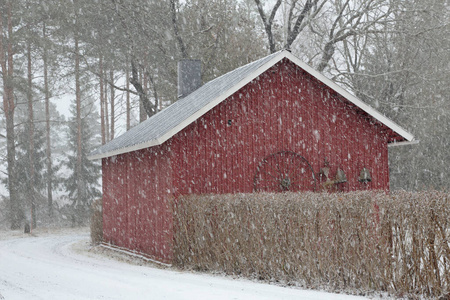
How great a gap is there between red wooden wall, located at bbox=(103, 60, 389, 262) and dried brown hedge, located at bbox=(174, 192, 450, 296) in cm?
149

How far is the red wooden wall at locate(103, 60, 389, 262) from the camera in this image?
13.1 meters

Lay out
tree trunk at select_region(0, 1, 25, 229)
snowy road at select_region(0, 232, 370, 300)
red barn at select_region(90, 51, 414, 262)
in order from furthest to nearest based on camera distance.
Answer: tree trunk at select_region(0, 1, 25, 229) < red barn at select_region(90, 51, 414, 262) < snowy road at select_region(0, 232, 370, 300)

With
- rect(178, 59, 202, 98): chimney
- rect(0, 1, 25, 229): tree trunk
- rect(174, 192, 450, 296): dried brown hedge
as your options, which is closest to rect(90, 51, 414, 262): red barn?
rect(174, 192, 450, 296): dried brown hedge

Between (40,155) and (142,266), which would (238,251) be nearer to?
(142,266)

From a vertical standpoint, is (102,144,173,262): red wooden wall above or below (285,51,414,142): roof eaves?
below

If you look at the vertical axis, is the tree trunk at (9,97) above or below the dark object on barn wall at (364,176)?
above

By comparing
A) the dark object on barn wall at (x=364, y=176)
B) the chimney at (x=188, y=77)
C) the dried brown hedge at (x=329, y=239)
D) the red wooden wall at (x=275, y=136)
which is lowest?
the dried brown hedge at (x=329, y=239)

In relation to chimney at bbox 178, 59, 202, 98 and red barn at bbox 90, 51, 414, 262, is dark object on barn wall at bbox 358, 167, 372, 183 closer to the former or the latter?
red barn at bbox 90, 51, 414, 262

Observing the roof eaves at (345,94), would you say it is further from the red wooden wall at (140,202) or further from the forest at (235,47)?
the forest at (235,47)

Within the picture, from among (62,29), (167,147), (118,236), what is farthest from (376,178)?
(62,29)

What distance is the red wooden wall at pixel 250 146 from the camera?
1310cm

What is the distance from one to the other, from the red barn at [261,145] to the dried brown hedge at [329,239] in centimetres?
153

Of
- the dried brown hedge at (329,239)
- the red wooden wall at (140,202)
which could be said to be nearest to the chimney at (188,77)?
the red wooden wall at (140,202)

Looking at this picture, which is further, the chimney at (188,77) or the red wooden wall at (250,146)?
the chimney at (188,77)
